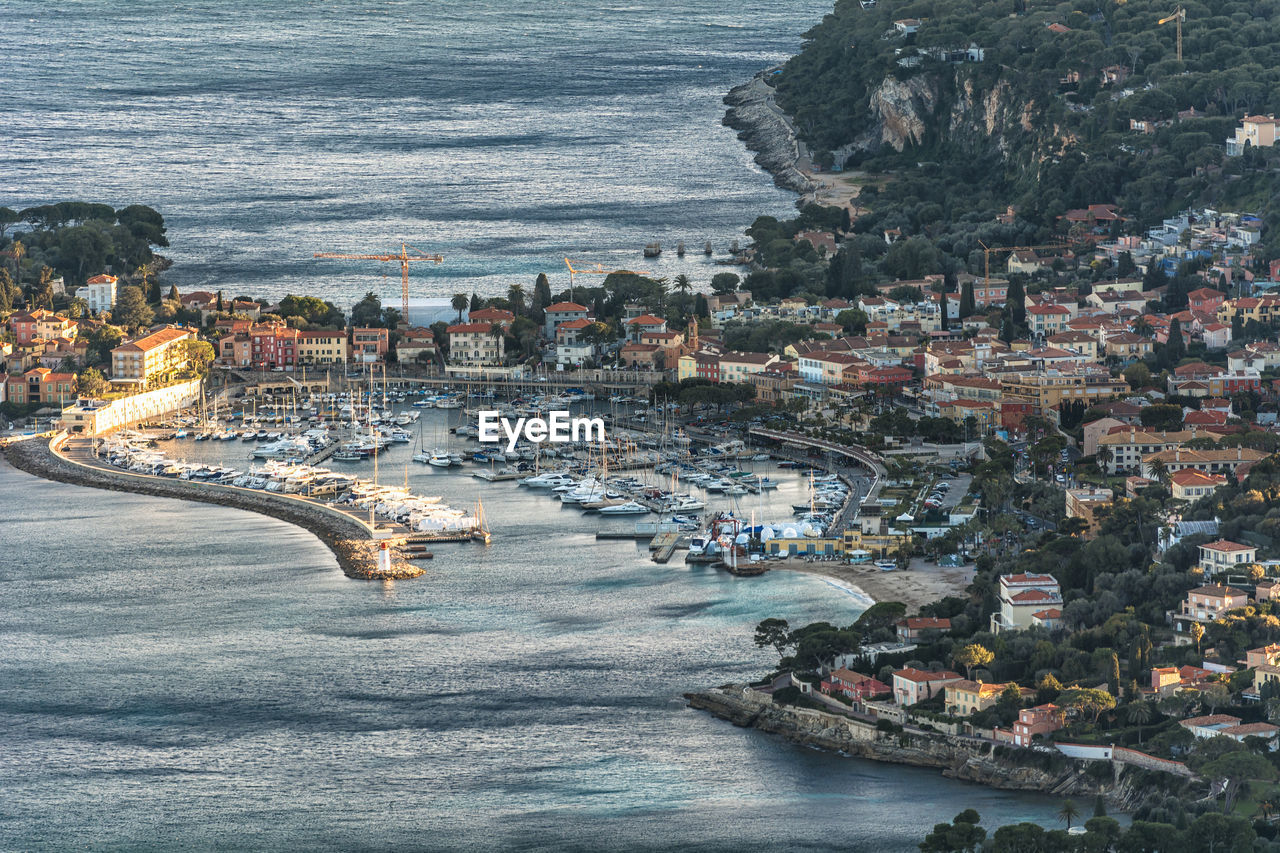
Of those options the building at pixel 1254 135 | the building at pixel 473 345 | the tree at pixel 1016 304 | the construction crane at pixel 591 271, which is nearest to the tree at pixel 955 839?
the tree at pixel 1016 304

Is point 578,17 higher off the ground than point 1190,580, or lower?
higher

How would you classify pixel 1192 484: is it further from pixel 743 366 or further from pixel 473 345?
pixel 473 345

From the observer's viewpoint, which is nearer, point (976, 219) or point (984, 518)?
point (984, 518)

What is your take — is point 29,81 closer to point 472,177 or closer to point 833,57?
point 472,177

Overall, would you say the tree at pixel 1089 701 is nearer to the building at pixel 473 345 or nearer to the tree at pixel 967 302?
the tree at pixel 967 302

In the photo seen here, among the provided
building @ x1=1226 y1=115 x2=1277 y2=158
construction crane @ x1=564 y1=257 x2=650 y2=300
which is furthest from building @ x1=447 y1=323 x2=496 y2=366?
building @ x1=1226 y1=115 x2=1277 y2=158

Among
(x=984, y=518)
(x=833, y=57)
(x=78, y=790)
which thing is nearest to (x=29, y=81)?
(x=833, y=57)
